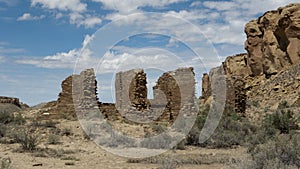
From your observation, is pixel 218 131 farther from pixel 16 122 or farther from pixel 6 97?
pixel 6 97

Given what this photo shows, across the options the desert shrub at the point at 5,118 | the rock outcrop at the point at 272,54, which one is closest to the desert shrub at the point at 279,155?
the desert shrub at the point at 5,118

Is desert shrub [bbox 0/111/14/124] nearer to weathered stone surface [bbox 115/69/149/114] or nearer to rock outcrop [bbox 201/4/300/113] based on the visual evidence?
weathered stone surface [bbox 115/69/149/114]

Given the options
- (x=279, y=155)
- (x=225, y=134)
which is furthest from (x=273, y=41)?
(x=279, y=155)

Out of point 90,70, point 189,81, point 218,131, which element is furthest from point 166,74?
point 218,131

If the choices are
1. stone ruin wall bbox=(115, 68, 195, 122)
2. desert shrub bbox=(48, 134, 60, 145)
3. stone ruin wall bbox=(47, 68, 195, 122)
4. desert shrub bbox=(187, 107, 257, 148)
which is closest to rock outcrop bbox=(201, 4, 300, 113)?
stone ruin wall bbox=(115, 68, 195, 122)

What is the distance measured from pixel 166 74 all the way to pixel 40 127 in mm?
6696

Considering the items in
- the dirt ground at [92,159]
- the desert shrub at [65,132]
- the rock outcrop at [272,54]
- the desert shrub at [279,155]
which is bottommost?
the dirt ground at [92,159]

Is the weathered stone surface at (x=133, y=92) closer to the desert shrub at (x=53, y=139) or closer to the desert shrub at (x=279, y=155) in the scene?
the desert shrub at (x=53, y=139)

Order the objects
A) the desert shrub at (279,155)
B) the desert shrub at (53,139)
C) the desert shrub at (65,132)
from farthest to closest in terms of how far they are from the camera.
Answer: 1. the desert shrub at (65,132)
2. the desert shrub at (53,139)
3. the desert shrub at (279,155)

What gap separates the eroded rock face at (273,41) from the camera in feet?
108

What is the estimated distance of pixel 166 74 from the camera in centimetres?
1861

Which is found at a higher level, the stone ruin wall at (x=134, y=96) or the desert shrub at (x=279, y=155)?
the stone ruin wall at (x=134, y=96)

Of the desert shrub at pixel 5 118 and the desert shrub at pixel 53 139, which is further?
the desert shrub at pixel 5 118

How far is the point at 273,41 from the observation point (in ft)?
118
